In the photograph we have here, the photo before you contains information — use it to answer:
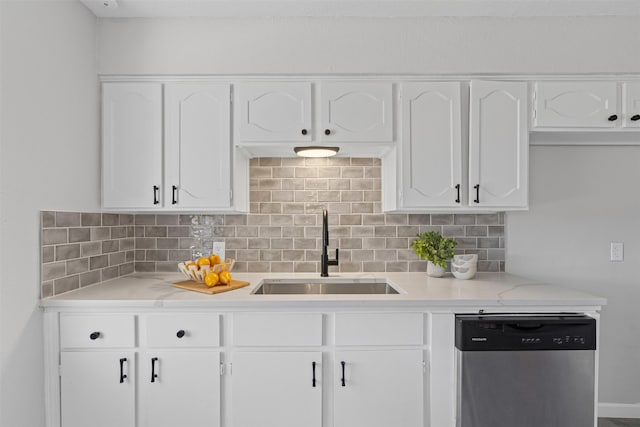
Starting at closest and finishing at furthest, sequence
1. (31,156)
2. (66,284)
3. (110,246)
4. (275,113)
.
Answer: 1. (31,156)
2. (66,284)
3. (275,113)
4. (110,246)

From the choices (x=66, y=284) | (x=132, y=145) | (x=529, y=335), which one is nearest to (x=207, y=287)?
(x=66, y=284)

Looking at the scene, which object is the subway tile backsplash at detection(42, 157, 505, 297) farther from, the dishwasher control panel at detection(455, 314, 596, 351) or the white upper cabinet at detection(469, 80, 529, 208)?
the dishwasher control panel at detection(455, 314, 596, 351)

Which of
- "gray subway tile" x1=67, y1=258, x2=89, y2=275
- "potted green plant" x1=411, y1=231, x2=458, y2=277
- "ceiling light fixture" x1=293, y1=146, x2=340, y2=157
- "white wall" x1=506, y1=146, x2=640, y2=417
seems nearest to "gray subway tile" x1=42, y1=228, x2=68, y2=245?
"gray subway tile" x1=67, y1=258, x2=89, y2=275

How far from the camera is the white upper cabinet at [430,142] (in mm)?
2168

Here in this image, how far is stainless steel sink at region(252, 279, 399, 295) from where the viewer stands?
2.42 meters

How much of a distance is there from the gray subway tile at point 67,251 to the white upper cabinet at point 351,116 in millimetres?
1428

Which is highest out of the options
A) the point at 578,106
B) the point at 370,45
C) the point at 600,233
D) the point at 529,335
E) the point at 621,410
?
the point at 370,45

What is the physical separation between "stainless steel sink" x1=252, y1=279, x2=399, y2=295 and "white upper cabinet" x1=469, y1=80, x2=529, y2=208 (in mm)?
799

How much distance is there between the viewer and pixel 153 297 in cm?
186

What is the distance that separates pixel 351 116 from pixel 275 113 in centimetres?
43

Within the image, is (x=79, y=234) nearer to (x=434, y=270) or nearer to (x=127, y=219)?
(x=127, y=219)

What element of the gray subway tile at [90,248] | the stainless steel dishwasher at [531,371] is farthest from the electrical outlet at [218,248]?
the stainless steel dishwasher at [531,371]

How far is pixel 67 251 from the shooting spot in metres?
1.96

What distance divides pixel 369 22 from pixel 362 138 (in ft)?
2.17
